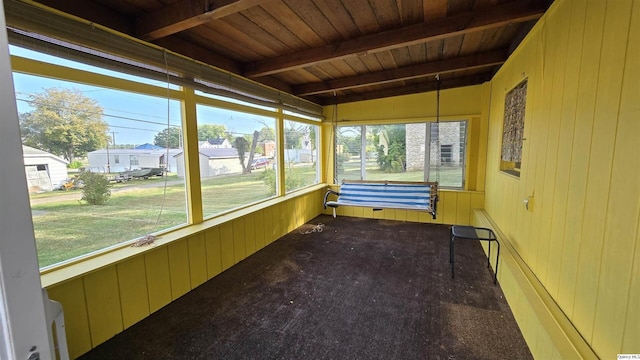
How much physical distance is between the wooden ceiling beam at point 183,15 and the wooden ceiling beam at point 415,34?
113 centimetres

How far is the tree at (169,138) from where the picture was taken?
2332 mm

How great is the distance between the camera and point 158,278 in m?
2.23

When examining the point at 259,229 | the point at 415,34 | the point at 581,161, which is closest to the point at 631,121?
the point at 581,161

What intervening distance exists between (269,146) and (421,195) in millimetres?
2315

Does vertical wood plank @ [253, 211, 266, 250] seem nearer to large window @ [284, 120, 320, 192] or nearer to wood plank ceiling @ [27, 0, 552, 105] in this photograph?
large window @ [284, 120, 320, 192]

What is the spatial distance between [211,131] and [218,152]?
0.24 meters

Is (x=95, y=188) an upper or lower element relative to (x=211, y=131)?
lower

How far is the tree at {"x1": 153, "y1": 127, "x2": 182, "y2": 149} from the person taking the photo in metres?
2.33

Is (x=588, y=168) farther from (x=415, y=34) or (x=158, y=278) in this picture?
(x=158, y=278)

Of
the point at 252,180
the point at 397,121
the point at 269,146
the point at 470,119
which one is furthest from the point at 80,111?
the point at 470,119

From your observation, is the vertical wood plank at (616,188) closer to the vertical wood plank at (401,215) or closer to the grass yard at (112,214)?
the grass yard at (112,214)

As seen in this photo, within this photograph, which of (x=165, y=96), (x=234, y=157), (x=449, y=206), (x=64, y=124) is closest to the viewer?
(x=64, y=124)

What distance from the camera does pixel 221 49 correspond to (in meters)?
2.69

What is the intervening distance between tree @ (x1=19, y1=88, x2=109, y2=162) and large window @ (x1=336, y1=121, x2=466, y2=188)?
393 centimetres
